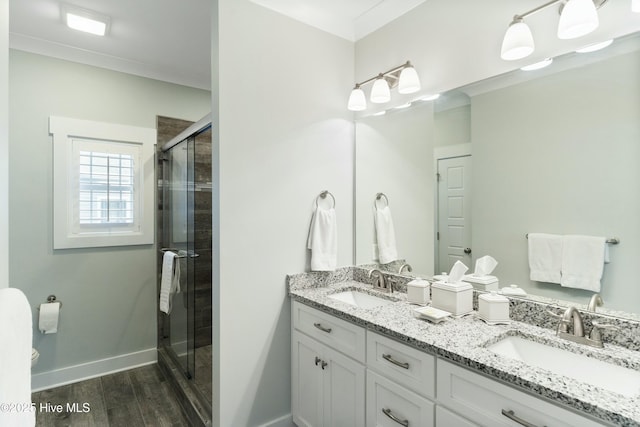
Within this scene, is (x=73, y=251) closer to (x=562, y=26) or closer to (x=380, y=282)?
(x=380, y=282)

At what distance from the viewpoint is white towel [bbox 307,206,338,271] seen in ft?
6.56

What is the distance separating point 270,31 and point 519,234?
1.72 meters

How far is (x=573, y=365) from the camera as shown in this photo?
112cm

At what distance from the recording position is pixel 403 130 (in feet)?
6.68

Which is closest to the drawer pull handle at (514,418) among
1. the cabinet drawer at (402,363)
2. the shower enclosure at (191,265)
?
the cabinet drawer at (402,363)

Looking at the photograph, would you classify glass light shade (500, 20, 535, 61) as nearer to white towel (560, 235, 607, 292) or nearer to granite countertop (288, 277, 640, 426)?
white towel (560, 235, 607, 292)

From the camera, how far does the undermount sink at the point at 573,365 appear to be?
101cm

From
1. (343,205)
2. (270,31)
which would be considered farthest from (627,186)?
(270,31)

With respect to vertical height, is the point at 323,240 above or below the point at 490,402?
above

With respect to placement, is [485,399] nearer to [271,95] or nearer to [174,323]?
[271,95]

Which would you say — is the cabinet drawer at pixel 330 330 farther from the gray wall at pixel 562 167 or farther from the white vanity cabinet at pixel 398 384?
the gray wall at pixel 562 167

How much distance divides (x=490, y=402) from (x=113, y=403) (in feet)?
8.29

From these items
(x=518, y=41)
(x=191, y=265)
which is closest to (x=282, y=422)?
(x=191, y=265)

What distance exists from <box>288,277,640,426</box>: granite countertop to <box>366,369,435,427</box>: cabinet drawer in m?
0.20
